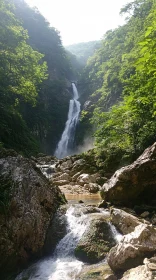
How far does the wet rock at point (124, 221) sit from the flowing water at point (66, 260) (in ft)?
0.55

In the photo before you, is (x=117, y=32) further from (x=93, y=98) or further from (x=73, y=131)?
(x=73, y=131)

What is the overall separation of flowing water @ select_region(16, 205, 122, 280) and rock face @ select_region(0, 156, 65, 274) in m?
0.33

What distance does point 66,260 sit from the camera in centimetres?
550

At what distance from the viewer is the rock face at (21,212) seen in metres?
5.09

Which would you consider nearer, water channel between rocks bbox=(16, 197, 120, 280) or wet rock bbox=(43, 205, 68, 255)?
water channel between rocks bbox=(16, 197, 120, 280)

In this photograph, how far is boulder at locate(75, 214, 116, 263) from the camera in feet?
17.5

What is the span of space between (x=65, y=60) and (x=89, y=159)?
142 ft

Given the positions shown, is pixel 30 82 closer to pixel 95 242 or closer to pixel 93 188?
pixel 93 188

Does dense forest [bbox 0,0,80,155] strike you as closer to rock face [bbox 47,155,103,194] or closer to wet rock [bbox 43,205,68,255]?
rock face [bbox 47,155,103,194]

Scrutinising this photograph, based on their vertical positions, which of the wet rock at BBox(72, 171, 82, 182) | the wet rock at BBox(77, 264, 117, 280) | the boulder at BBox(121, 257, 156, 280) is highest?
the wet rock at BBox(72, 171, 82, 182)

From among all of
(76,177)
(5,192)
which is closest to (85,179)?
(76,177)

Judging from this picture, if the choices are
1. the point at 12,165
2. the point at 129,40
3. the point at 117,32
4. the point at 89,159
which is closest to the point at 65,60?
the point at 117,32

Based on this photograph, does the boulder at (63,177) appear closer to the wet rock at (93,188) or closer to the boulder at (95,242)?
the wet rock at (93,188)

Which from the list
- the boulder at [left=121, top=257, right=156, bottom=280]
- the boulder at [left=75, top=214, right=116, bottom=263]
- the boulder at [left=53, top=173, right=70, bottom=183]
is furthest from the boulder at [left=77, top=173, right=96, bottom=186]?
the boulder at [left=121, top=257, right=156, bottom=280]
